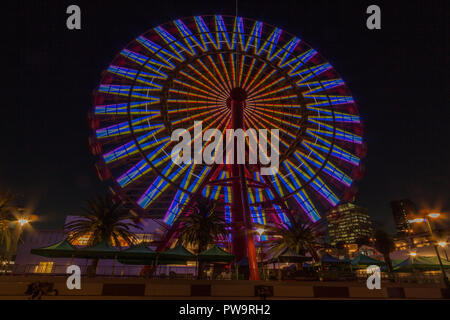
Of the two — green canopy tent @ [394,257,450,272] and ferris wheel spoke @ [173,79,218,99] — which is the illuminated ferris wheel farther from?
green canopy tent @ [394,257,450,272]

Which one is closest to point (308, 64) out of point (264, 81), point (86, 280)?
point (264, 81)

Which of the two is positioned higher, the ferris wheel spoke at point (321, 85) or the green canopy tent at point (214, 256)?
the ferris wheel spoke at point (321, 85)

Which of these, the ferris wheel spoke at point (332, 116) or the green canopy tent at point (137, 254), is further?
the ferris wheel spoke at point (332, 116)

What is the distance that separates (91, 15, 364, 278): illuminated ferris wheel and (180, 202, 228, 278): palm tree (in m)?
1.13

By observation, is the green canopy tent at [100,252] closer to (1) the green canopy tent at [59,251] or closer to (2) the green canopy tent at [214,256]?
(1) the green canopy tent at [59,251]

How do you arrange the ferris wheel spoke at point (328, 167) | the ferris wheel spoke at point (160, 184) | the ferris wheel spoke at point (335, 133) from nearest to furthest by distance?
the ferris wheel spoke at point (160, 184), the ferris wheel spoke at point (328, 167), the ferris wheel spoke at point (335, 133)

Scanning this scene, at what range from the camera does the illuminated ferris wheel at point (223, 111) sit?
82.1 feet

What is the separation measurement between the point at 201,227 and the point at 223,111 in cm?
1199

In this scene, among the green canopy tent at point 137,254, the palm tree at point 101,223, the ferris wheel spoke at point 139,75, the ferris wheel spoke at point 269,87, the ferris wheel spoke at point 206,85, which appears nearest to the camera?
the green canopy tent at point 137,254

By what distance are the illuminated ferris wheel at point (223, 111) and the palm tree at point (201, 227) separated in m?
1.13

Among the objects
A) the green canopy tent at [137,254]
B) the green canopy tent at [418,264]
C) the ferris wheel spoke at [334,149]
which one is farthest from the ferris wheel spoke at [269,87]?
the green canopy tent at [418,264]

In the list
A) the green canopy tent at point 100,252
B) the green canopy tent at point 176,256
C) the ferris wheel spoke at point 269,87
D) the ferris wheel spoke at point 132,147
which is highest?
the ferris wheel spoke at point 269,87

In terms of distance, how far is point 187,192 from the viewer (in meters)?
26.1

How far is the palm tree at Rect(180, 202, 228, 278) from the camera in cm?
2238
